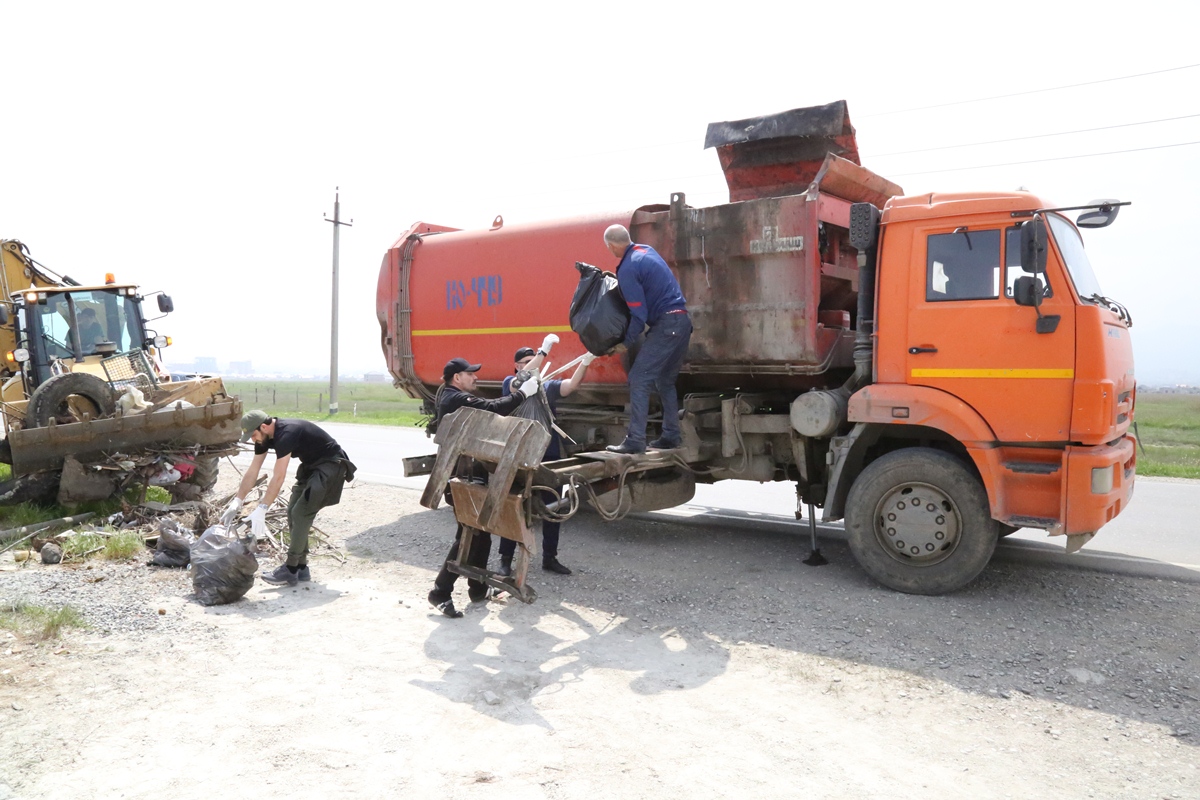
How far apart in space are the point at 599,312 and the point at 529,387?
2.60 feet

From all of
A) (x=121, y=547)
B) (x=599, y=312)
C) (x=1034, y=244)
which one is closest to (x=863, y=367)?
(x=1034, y=244)

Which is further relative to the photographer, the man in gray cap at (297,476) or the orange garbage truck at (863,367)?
the man in gray cap at (297,476)

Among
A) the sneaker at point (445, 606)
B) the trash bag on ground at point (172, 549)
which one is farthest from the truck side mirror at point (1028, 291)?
the trash bag on ground at point (172, 549)

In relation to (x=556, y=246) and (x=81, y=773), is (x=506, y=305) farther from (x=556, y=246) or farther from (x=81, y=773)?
(x=81, y=773)

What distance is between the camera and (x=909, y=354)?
5.88m

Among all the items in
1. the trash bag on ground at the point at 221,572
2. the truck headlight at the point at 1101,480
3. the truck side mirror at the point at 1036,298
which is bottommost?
the trash bag on ground at the point at 221,572

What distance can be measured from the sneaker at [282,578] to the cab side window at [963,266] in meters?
5.09

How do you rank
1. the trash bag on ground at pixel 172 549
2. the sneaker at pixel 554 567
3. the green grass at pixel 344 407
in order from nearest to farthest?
1. the sneaker at pixel 554 567
2. the trash bag on ground at pixel 172 549
3. the green grass at pixel 344 407

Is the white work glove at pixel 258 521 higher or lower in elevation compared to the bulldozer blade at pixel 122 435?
lower

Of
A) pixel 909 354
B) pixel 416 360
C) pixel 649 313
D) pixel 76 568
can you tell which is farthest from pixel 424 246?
pixel 909 354

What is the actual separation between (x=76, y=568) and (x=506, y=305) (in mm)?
4230

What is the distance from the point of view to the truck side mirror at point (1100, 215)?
17.8 feet

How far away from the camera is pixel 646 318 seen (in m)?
6.32

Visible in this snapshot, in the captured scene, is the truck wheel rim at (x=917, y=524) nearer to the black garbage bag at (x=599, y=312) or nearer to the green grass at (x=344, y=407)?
the black garbage bag at (x=599, y=312)
